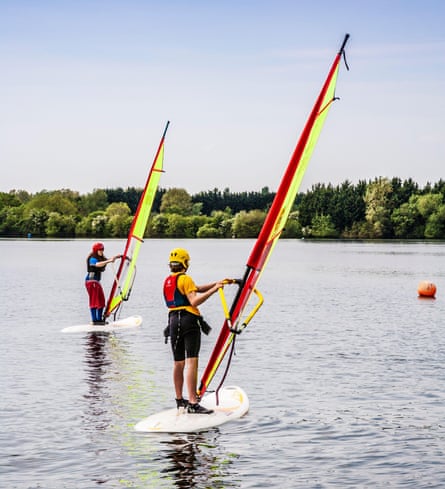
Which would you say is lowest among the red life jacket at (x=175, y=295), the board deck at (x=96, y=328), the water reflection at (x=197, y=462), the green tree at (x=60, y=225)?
the water reflection at (x=197, y=462)

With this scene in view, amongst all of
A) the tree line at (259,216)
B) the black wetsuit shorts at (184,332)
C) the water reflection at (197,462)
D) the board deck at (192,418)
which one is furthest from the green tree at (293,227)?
the water reflection at (197,462)

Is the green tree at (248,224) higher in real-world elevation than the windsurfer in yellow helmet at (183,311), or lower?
higher

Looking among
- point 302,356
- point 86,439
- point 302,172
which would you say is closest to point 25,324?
point 302,356

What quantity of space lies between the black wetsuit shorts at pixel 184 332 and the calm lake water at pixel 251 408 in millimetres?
926

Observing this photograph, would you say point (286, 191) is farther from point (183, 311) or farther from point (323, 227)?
point (323, 227)

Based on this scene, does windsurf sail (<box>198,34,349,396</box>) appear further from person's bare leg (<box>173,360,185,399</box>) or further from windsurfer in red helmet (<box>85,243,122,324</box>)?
windsurfer in red helmet (<box>85,243,122,324</box>)

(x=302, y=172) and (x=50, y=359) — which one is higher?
(x=302, y=172)

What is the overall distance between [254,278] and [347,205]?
5098 inches

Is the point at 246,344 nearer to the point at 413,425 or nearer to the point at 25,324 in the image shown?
the point at 25,324

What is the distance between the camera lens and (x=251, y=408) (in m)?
11.1

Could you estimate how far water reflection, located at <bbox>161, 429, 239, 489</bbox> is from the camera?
8180 millimetres

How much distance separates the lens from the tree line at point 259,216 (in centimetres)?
13300

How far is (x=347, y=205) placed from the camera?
137125 mm

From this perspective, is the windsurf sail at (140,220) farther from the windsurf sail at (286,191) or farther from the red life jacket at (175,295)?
the windsurf sail at (286,191)
